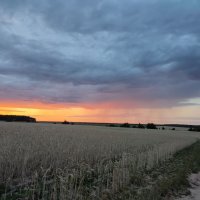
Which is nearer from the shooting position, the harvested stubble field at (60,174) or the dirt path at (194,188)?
the harvested stubble field at (60,174)

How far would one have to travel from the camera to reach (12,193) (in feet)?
33.0

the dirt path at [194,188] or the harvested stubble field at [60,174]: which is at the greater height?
the harvested stubble field at [60,174]

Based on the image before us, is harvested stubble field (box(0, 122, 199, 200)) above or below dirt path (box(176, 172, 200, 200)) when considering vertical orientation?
above

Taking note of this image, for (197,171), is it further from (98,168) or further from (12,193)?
(12,193)

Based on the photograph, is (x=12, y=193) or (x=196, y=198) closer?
(x=12, y=193)

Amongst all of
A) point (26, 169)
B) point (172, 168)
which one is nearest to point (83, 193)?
point (26, 169)

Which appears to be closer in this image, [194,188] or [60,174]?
[60,174]

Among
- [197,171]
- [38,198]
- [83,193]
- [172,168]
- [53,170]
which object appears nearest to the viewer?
[38,198]

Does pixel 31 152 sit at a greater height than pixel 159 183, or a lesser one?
greater

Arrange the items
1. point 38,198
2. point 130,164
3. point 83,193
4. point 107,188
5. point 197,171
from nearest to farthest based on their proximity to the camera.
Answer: point 38,198, point 83,193, point 107,188, point 130,164, point 197,171

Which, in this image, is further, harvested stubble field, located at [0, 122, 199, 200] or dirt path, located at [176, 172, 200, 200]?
dirt path, located at [176, 172, 200, 200]

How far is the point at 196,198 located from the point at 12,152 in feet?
24.2

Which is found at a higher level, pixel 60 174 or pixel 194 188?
pixel 60 174

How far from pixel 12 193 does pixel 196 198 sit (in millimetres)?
6835
